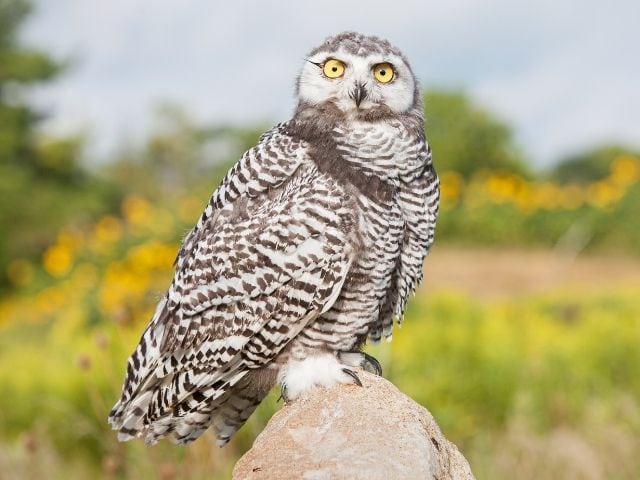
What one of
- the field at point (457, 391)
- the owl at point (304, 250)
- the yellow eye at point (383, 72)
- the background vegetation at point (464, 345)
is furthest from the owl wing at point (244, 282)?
the field at point (457, 391)

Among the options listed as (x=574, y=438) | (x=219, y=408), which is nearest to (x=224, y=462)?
(x=219, y=408)

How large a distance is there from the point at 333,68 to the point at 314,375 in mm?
1090

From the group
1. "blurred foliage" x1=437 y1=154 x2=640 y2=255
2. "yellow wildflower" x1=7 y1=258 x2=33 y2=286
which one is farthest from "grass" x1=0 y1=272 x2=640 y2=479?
"yellow wildflower" x1=7 y1=258 x2=33 y2=286

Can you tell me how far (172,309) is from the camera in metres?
3.29

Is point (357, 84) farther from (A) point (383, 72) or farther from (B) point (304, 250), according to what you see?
(B) point (304, 250)

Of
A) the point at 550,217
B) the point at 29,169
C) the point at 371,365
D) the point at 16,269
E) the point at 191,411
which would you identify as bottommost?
the point at 16,269

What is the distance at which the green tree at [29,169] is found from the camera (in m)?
26.5

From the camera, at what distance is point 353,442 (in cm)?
279

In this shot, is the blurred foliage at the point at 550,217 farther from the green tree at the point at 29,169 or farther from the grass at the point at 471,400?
the green tree at the point at 29,169

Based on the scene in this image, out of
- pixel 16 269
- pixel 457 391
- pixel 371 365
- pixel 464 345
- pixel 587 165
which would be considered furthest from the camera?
pixel 587 165

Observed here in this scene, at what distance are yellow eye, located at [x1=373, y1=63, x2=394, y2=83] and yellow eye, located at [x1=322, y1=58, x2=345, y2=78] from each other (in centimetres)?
12

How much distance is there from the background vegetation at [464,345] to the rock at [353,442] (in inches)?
40.5

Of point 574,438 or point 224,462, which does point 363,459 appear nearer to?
point 224,462

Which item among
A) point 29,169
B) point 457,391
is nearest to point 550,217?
point 457,391
